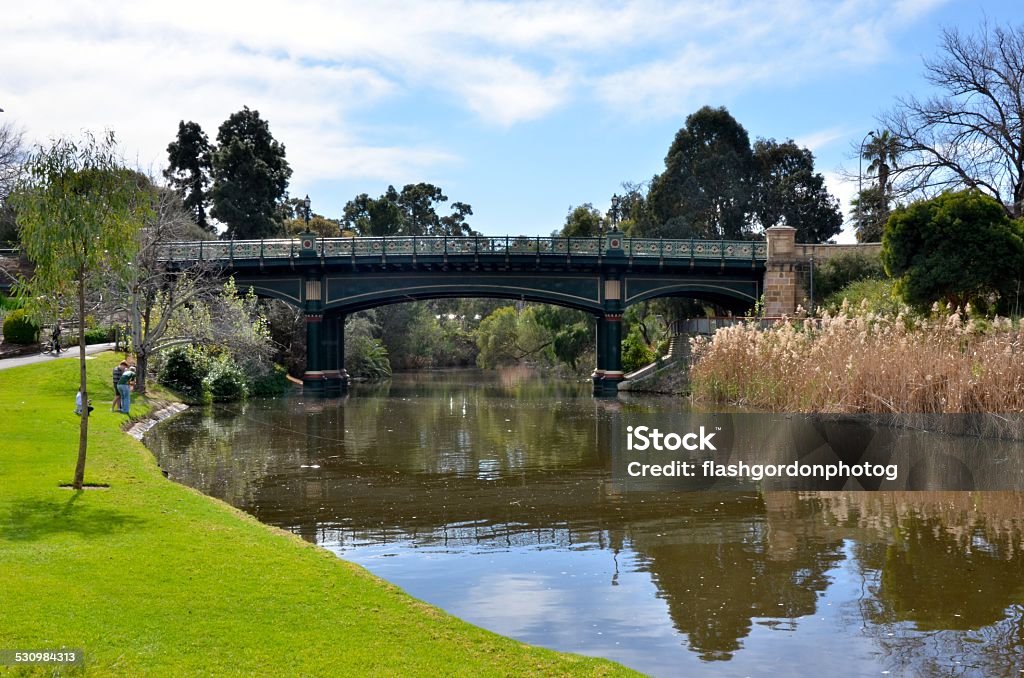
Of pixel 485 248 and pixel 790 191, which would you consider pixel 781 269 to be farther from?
pixel 790 191

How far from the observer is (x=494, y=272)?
160ft

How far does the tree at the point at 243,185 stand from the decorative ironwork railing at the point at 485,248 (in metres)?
22.9

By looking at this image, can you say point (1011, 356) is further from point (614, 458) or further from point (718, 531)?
point (718, 531)

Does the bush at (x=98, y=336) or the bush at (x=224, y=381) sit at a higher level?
the bush at (x=98, y=336)

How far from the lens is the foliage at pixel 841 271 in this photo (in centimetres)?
4731

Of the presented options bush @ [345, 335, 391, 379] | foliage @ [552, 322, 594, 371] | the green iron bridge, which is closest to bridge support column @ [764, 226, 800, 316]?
the green iron bridge

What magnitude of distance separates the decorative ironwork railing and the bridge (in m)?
0.06

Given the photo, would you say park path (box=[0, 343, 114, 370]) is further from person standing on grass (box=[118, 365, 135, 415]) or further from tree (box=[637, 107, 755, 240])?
tree (box=[637, 107, 755, 240])

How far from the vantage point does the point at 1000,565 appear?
11.1 m

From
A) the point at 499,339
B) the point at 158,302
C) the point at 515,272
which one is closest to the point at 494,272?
the point at 515,272

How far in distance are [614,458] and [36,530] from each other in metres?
13.4

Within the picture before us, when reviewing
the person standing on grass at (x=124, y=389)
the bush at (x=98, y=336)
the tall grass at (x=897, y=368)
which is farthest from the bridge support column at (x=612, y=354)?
the person standing on grass at (x=124, y=389)

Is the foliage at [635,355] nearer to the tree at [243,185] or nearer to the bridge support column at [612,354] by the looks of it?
the bridge support column at [612,354]

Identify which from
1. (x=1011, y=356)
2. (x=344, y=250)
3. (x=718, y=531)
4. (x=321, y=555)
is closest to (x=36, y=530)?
(x=321, y=555)
